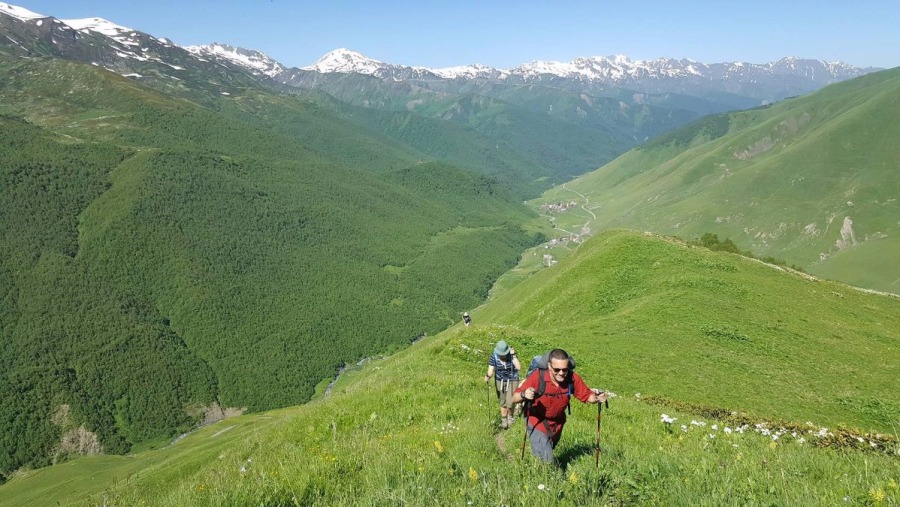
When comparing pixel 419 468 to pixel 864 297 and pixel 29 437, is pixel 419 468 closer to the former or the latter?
pixel 864 297

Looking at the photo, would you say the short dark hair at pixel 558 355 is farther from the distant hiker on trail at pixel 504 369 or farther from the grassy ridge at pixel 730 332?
the grassy ridge at pixel 730 332

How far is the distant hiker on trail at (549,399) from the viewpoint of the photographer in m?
9.11

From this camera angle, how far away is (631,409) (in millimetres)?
16688

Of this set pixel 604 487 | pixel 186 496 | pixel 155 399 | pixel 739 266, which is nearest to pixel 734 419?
pixel 604 487

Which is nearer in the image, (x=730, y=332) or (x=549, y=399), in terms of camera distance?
(x=549, y=399)

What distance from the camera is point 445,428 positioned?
12.9 metres

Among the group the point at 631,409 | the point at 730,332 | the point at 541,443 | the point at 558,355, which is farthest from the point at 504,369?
the point at 730,332

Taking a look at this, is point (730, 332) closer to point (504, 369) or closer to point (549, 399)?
point (504, 369)

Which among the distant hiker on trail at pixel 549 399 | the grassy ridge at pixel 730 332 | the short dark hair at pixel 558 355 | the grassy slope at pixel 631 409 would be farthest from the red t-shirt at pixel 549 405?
the grassy ridge at pixel 730 332

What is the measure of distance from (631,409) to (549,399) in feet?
29.6

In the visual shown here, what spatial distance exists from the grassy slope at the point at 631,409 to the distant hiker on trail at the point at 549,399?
65 centimetres

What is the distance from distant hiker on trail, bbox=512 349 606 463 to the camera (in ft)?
29.9

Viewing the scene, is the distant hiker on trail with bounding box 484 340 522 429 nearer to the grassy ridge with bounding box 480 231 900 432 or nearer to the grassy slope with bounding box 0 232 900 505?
the grassy slope with bounding box 0 232 900 505

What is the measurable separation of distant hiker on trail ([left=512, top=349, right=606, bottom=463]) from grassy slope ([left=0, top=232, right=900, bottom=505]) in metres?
0.65
